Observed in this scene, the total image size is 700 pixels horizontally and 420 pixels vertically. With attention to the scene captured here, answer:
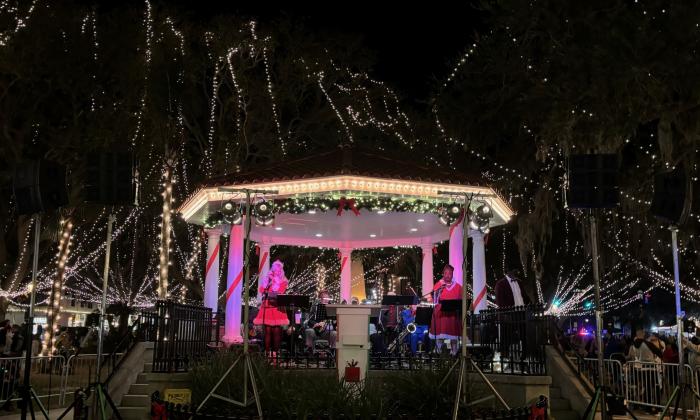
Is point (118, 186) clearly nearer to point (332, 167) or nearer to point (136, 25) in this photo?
point (332, 167)

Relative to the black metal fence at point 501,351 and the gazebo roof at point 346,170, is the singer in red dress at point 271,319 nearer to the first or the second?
the black metal fence at point 501,351

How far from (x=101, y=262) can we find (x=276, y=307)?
28.3m

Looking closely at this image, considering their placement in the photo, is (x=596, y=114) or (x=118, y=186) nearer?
(x=118, y=186)

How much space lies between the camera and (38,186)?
30.4ft

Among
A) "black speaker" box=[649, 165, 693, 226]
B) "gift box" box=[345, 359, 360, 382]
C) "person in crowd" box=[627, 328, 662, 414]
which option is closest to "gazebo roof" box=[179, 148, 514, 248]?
"black speaker" box=[649, 165, 693, 226]

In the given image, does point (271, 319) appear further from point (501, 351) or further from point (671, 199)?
point (671, 199)

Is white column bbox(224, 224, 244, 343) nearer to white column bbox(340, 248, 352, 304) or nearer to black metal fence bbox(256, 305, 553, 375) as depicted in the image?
black metal fence bbox(256, 305, 553, 375)

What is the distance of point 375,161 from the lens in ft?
45.2

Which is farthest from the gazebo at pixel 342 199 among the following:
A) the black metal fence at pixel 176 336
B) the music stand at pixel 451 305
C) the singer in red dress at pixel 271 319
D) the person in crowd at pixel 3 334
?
the person in crowd at pixel 3 334

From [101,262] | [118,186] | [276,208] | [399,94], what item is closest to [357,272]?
[276,208]

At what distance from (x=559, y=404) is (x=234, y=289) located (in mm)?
6895

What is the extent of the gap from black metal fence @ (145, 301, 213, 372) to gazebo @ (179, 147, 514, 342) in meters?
1.61

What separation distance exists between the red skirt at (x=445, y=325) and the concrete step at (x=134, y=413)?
225 inches

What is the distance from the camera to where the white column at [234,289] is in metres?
14.1
